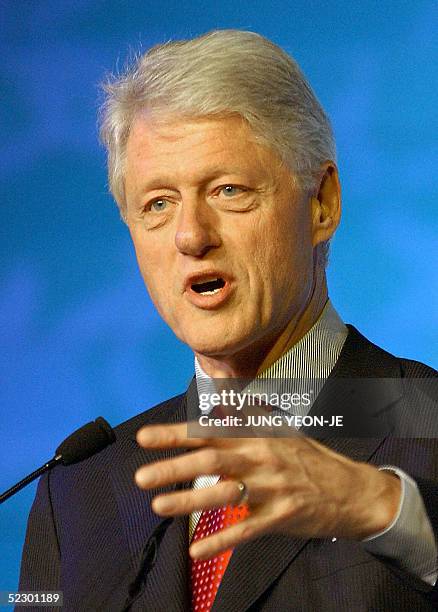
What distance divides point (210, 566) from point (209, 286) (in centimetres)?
40

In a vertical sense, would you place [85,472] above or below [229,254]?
below

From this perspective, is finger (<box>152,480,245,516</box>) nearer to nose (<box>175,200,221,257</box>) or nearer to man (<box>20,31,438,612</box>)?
man (<box>20,31,438,612</box>)

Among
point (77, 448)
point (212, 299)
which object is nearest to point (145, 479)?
point (77, 448)

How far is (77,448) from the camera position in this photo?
1383 millimetres

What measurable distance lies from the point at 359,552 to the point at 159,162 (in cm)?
63

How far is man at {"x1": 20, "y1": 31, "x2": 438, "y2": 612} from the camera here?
1.36 metres

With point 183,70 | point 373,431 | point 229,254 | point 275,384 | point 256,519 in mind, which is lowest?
point 256,519

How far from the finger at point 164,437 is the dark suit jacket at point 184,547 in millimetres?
297

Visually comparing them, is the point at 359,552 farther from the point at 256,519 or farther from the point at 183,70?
the point at 183,70

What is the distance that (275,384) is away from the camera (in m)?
1.58

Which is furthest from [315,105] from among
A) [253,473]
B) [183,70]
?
[253,473]

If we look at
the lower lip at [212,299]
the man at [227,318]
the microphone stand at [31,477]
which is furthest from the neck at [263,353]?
the microphone stand at [31,477]

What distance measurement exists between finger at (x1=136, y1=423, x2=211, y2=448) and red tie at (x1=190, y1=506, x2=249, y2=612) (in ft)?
1.43

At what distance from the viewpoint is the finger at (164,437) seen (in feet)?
3.15
